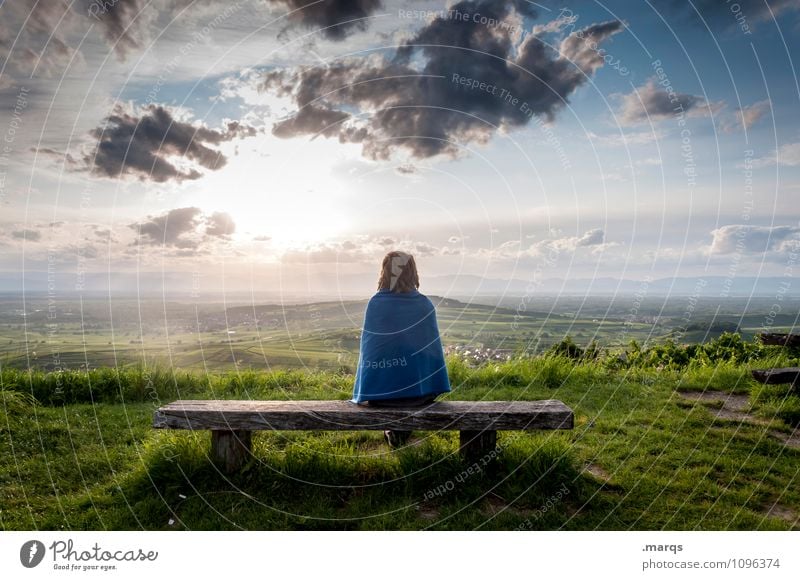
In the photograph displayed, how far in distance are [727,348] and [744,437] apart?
3.54 meters

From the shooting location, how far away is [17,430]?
5508 millimetres

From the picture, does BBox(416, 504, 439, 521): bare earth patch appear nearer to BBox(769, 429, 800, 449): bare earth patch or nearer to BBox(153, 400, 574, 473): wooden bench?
BBox(153, 400, 574, 473): wooden bench

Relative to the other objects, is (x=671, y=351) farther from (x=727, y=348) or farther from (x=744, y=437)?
(x=744, y=437)

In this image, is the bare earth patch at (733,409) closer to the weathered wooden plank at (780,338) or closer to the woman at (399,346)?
the weathered wooden plank at (780,338)

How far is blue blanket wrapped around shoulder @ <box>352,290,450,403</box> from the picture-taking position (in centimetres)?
452

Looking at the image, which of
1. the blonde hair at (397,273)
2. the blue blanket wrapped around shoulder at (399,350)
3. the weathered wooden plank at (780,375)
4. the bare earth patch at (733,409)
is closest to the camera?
the blue blanket wrapped around shoulder at (399,350)

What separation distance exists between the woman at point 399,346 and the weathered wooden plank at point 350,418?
0.63 feet

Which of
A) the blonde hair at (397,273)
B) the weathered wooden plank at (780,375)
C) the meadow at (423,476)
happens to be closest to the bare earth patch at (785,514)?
the meadow at (423,476)

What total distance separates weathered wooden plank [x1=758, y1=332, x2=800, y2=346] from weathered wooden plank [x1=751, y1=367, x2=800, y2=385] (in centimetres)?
110

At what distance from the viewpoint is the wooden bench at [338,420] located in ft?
14.1

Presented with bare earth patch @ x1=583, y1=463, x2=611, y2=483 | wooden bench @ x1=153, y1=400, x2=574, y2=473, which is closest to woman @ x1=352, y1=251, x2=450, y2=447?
wooden bench @ x1=153, y1=400, x2=574, y2=473

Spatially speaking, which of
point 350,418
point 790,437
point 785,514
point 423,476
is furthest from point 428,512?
point 790,437

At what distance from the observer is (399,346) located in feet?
14.8

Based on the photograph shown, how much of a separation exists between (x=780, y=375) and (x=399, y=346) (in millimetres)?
4781
